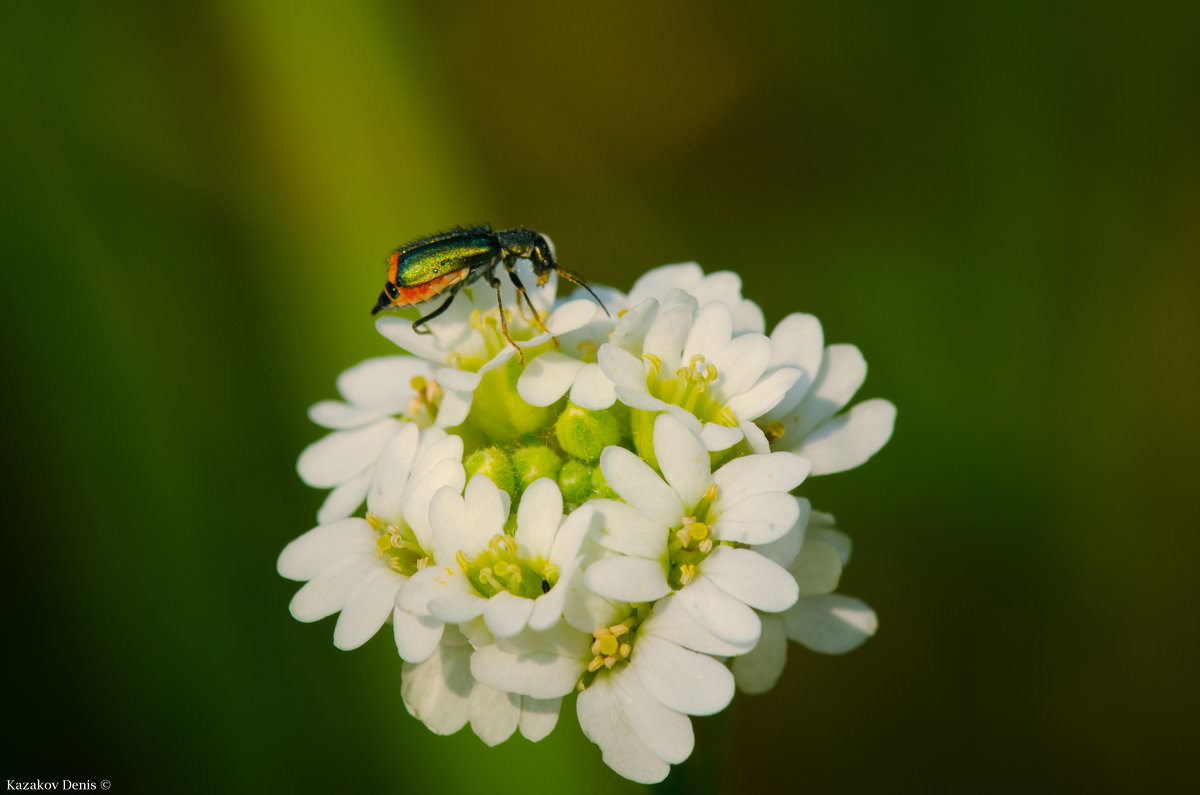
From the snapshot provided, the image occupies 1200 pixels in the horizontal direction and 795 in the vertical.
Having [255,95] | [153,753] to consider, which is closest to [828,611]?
[153,753]

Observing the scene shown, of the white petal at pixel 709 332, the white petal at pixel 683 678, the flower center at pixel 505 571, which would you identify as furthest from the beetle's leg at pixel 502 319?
the white petal at pixel 683 678

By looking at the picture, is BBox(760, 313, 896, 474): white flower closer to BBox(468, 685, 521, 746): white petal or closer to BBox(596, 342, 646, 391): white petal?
BBox(596, 342, 646, 391): white petal

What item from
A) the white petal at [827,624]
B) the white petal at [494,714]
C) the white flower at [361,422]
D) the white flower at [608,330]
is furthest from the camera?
the white flower at [361,422]

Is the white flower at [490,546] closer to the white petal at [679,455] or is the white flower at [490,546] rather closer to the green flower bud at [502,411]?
the white petal at [679,455]

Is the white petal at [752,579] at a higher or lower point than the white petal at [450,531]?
lower

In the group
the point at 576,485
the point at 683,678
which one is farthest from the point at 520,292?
the point at 683,678

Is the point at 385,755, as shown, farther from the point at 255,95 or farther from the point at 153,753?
the point at 255,95
